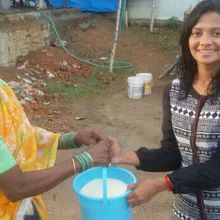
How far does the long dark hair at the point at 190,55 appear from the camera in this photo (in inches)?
67.7

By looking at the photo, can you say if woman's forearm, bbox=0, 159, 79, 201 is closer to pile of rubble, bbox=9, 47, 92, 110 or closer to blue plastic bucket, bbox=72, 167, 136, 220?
blue plastic bucket, bbox=72, 167, 136, 220

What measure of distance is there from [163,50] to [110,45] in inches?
47.4

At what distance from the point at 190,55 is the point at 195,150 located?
410 mm

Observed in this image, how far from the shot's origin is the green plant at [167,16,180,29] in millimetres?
10734

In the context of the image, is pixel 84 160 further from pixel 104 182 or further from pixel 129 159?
pixel 129 159

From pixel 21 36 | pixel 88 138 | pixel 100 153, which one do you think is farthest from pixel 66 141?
pixel 21 36

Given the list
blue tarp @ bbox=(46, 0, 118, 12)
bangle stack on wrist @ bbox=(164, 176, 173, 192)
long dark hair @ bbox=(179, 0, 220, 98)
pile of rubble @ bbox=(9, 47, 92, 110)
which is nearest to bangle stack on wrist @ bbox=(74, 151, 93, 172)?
bangle stack on wrist @ bbox=(164, 176, 173, 192)

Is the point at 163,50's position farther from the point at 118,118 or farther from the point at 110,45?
the point at 118,118

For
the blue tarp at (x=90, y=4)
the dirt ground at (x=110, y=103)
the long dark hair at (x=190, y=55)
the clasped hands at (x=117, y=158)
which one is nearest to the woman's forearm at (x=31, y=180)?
the clasped hands at (x=117, y=158)

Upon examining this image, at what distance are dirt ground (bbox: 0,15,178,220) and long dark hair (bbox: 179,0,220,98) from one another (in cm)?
188

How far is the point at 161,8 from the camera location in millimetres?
10844

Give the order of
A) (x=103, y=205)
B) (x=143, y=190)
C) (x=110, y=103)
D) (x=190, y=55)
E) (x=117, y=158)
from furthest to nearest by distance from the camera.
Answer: (x=110, y=103) → (x=117, y=158) → (x=190, y=55) → (x=143, y=190) → (x=103, y=205)

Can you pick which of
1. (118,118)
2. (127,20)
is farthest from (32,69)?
(127,20)

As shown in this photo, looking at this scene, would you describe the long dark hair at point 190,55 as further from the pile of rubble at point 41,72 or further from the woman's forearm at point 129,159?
the pile of rubble at point 41,72
